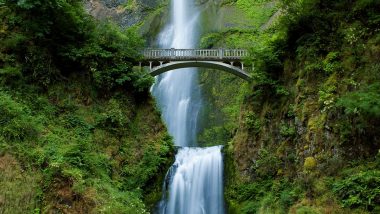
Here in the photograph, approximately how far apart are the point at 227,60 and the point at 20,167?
15297 mm

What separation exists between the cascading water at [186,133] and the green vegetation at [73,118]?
1.21 m

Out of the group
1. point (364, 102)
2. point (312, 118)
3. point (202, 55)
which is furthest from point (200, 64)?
point (364, 102)

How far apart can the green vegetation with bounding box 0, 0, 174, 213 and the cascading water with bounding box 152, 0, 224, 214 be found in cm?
121

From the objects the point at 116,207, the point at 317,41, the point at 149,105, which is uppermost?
the point at 317,41

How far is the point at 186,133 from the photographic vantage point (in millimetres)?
30922

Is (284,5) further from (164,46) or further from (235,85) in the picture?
(164,46)

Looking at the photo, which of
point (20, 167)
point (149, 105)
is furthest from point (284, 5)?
point (20, 167)

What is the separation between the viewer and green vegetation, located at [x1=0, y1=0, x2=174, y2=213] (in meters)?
12.1

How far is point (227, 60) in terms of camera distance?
79.7 feet

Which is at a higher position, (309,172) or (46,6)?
(46,6)

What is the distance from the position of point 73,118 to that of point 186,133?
1538cm

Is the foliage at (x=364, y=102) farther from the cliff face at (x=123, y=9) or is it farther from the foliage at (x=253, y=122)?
the cliff face at (x=123, y=9)

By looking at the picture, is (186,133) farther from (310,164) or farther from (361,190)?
(361,190)

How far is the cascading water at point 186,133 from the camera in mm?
18234
